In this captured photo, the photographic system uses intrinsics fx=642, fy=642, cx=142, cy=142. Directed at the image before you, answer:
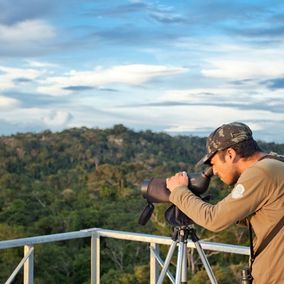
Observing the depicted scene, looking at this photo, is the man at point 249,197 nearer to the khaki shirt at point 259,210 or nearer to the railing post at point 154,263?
the khaki shirt at point 259,210

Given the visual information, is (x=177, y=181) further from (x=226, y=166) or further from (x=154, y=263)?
(x=154, y=263)

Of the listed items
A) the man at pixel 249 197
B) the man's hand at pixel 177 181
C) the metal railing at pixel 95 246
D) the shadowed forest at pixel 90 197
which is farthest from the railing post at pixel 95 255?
the man at pixel 249 197

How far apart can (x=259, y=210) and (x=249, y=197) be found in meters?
0.07

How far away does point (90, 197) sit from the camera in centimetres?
2567

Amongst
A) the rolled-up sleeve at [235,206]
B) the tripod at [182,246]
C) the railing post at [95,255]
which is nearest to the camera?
the rolled-up sleeve at [235,206]

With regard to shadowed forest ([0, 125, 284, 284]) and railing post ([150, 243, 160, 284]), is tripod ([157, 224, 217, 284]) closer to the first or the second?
shadowed forest ([0, 125, 284, 284])

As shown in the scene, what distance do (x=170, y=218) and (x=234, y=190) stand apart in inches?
16.0

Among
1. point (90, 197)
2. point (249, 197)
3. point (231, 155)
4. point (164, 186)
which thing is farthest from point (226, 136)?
point (90, 197)

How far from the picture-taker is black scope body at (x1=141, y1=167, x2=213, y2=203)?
5.70 feet

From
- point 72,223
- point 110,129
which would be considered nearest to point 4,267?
point 72,223

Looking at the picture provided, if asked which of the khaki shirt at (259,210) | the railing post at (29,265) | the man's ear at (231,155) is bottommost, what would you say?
the railing post at (29,265)

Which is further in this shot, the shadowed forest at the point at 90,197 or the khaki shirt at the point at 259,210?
the shadowed forest at the point at 90,197

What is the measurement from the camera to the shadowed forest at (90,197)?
1504cm

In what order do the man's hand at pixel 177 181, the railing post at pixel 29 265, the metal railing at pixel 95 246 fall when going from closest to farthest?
1. the man's hand at pixel 177 181
2. the metal railing at pixel 95 246
3. the railing post at pixel 29 265
